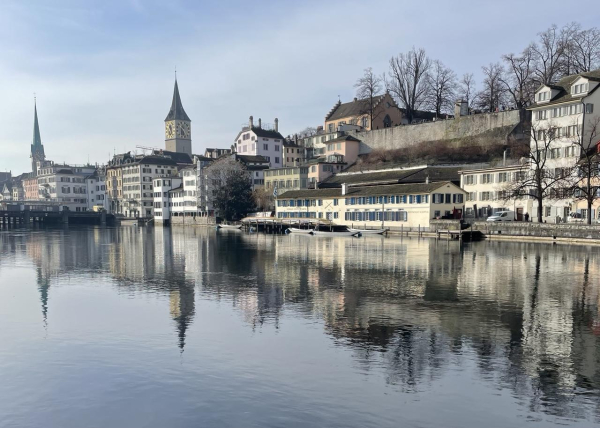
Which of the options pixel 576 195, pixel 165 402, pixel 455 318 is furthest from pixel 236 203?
pixel 165 402

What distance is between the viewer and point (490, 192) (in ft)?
220

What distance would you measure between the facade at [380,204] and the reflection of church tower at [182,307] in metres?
45.3

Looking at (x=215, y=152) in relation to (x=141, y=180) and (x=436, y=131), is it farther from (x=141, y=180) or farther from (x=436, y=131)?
(x=436, y=131)

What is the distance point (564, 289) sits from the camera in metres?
28.3

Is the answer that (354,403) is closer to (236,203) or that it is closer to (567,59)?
(567,59)

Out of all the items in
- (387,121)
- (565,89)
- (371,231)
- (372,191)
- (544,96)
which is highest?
(387,121)

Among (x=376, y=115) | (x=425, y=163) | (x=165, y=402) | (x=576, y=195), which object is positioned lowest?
(x=165, y=402)

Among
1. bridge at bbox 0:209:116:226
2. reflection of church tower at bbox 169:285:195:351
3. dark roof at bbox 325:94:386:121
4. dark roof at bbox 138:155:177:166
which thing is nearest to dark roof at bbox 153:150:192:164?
dark roof at bbox 138:155:177:166

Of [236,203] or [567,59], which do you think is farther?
[236,203]

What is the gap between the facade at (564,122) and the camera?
57.7m

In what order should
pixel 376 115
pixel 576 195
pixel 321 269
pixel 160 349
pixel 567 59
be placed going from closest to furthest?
pixel 160 349, pixel 321 269, pixel 576 195, pixel 567 59, pixel 376 115

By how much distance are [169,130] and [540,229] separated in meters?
167

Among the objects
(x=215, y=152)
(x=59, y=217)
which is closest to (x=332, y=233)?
(x=215, y=152)

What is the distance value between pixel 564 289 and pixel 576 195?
34.0m
